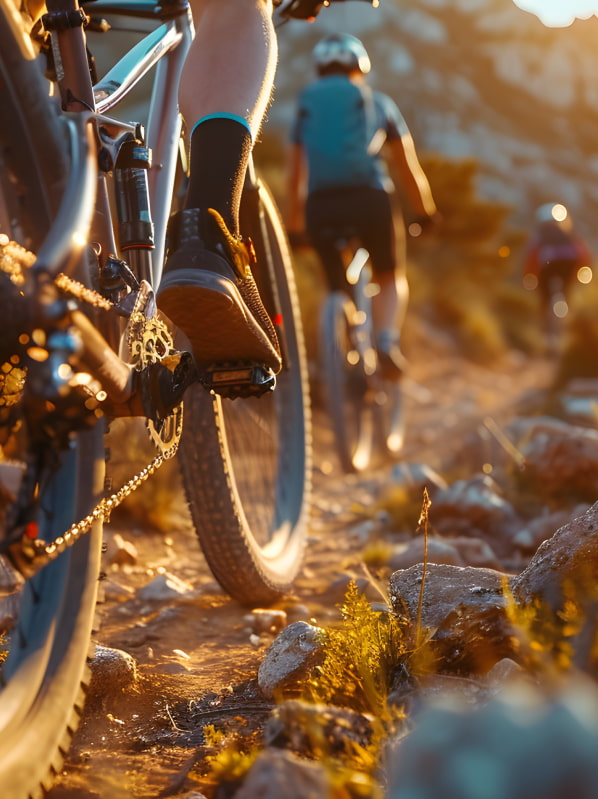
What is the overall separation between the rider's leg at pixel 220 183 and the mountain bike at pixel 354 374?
292cm

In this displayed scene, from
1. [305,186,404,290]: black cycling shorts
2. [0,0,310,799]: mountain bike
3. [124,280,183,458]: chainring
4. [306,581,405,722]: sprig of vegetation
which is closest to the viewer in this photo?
[0,0,310,799]: mountain bike

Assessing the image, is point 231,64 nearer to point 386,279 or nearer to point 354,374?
point 354,374

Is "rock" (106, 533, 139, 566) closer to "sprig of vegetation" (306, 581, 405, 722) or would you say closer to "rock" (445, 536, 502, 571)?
"rock" (445, 536, 502, 571)

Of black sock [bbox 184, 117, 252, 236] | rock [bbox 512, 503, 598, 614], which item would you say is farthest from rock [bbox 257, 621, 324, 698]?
black sock [bbox 184, 117, 252, 236]

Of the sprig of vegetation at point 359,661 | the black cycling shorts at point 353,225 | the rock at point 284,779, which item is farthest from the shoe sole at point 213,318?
the black cycling shorts at point 353,225

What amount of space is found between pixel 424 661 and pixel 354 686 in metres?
0.12

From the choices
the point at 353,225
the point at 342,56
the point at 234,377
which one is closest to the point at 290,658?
the point at 234,377

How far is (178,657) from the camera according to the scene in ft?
5.91

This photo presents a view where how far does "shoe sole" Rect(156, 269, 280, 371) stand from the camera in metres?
1.34

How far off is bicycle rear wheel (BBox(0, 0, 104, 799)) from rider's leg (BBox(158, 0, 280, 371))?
9.8 inches

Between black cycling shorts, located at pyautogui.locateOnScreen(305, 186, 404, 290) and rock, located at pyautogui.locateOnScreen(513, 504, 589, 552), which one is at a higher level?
black cycling shorts, located at pyautogui.locateOnScreen(305, 186, 404, 290)

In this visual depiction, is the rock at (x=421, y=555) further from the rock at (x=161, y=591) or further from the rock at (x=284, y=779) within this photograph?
the rock at (x=284, y=779)

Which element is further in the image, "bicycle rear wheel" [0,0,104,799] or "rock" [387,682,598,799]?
"bicycle rear wheel" [0,0,104,799]

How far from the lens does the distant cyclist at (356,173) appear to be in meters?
4.71
